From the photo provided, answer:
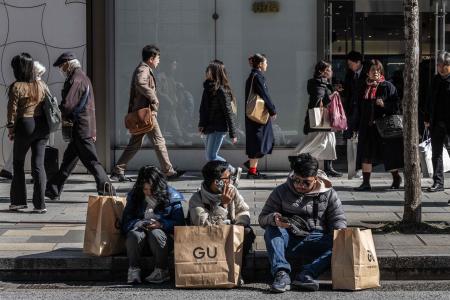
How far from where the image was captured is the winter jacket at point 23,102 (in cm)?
998

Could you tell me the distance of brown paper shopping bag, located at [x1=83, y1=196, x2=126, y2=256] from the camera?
7.76 meters

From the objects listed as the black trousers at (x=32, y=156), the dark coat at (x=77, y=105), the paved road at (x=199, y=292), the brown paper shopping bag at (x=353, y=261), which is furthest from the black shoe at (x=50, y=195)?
the brown paper shopping bag at (x=353, y=261)

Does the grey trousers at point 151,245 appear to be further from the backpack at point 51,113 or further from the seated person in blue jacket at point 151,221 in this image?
the backpack at point 51,113

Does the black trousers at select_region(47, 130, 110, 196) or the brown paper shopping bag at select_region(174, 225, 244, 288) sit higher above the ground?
the black trousers at select_region(47, 130, 110, 196)

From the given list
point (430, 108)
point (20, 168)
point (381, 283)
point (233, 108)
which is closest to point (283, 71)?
point (233, 108)

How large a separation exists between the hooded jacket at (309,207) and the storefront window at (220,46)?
6.07 meters

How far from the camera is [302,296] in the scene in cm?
714

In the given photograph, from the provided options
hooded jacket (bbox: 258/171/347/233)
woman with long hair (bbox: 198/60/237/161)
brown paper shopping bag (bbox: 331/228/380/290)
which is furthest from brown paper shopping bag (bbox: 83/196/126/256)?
woman with long hair (bbox: 198/60/237/161)

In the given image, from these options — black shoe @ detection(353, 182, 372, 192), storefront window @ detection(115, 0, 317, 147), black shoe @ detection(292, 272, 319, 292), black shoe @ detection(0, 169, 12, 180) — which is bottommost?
black shoe @ detection(292, 272, 319, 292)

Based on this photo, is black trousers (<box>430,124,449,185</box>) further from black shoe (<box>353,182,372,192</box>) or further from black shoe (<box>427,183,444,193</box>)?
black shoe (<box>353,182,372,192</box>)

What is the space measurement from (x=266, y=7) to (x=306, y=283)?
7009 millimetres

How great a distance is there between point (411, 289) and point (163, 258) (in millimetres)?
2003

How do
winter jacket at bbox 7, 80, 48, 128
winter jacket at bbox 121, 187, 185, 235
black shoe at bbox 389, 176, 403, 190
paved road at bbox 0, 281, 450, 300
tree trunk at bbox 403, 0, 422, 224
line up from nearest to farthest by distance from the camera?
paved road at bbox 0, 281, 450, 300, winter jacket at bbox 121, 187, 185, 235, tree trunk at bbox 403, 0, 422, 224, winter jacket at bbox 7, 80, 48, 128, black shoe at bbox 389, 176, 403, 190

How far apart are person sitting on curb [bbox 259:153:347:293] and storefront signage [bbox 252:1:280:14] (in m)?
6.25
